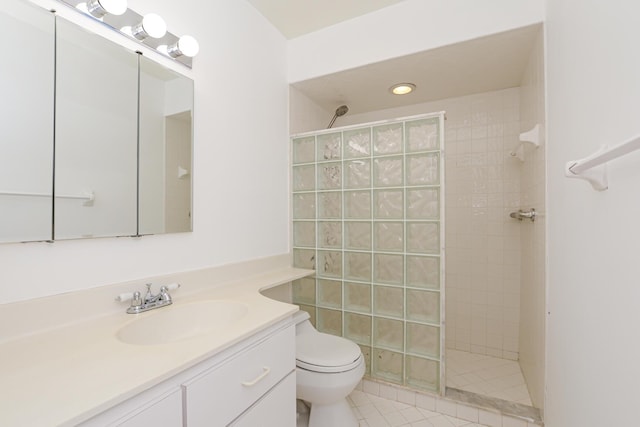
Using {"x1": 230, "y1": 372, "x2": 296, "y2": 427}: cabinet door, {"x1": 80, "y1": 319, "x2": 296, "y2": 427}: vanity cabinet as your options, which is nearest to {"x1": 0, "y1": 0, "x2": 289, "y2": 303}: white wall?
{"x1": 80, "y1": 319, "x2": 296, "y2": 427}: vanity cabinet

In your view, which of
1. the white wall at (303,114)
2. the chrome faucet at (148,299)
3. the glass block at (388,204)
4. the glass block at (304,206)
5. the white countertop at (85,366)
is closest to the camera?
the white countertop at (85,366)

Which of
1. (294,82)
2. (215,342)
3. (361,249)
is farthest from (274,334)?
(294,82)

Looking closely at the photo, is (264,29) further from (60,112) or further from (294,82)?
(60,112)

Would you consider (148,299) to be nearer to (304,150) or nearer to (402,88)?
(304,150)

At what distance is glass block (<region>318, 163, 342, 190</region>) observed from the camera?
6.37ft

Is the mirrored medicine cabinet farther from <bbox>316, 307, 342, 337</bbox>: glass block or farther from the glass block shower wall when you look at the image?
<bbox>316, 307, 342, 337</bbox>: glass block

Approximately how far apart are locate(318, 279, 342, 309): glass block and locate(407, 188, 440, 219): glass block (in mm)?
669

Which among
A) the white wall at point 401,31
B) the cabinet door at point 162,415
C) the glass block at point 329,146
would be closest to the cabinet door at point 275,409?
the cabinet door at point 162,415

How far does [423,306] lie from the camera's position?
1.67 meters

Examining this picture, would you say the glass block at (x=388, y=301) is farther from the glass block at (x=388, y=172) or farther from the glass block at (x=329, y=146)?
the glass block at (x=329, y=146)

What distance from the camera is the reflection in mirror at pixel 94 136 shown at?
0.97 metres

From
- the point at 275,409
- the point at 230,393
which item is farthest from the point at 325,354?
the point at 230,393

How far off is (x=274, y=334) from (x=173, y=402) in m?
0.39

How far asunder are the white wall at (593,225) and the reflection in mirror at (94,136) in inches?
59.6
